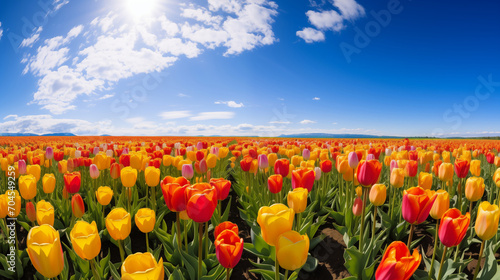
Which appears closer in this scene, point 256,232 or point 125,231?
point 125,231

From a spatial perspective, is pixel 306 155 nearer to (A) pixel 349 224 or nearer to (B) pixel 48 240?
(A) pixel 349 224

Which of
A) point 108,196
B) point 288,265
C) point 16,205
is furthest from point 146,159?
point 288,265

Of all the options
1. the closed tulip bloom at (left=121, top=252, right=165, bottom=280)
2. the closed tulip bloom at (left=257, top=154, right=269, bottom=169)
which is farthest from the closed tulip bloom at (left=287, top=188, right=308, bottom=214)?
the closed tulip bloom at (left=257, top=154, right=269, bottom=169)

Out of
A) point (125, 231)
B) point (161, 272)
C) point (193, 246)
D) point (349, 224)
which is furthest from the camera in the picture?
point (349, 224)

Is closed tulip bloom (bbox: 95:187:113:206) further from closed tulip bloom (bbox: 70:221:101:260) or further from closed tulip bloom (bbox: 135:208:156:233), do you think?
closed tulip bloom (bbox: 70:221:101:260)

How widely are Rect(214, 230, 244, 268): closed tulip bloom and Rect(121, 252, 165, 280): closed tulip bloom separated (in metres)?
0.32

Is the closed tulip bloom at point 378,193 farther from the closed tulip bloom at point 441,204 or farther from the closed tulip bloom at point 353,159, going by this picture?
the closed tulip bloom at point 353,159

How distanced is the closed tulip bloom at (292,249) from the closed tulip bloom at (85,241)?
3.35 ft

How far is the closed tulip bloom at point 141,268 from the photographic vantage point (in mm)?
1011

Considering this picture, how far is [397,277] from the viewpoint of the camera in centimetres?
117

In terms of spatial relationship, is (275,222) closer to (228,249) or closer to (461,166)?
(228,249)

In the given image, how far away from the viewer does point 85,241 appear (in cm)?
150

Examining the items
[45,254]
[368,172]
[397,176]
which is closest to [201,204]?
[45,254]

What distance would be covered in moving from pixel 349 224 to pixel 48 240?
9.09 feet
